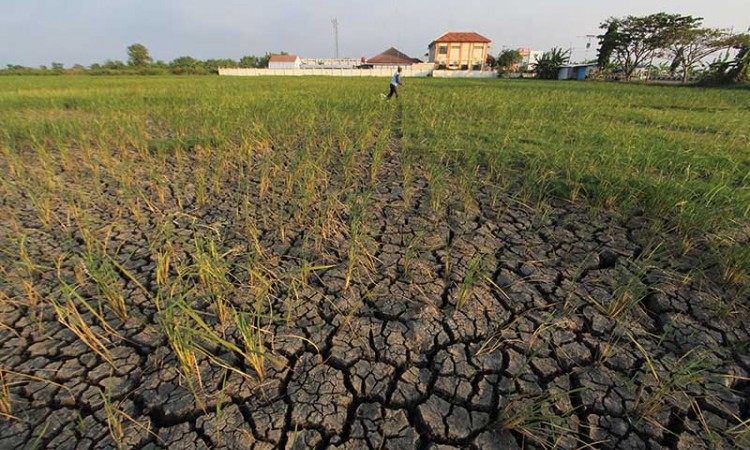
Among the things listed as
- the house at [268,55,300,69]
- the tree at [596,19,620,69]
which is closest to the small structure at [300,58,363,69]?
the house at [268,55,300,69]

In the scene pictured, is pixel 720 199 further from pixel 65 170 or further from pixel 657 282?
pixel 65 170

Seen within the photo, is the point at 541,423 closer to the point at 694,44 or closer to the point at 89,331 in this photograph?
the point at 89,331

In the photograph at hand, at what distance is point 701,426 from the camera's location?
3.95 feet

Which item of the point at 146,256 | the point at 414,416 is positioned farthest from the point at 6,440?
the point at 414,416

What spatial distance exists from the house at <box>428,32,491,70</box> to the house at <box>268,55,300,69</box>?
90.9 ft

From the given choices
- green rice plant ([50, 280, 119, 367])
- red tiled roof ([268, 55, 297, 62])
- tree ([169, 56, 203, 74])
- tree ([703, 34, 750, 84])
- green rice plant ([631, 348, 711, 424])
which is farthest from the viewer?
red tiled roof ([268, 55, 297, 62])

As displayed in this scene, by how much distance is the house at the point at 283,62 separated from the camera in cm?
6344

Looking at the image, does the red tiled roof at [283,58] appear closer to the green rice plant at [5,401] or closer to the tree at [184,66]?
the tree at [184,66]

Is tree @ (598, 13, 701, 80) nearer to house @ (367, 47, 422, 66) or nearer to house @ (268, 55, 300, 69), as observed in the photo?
house @ (367, 47, 422, 66)

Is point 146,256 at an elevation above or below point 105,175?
below

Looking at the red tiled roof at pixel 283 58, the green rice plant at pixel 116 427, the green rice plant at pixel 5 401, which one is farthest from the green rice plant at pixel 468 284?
the red tiled roof at pixel 283 58

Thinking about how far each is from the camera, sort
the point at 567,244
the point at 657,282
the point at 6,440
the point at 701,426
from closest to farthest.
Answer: the point at 6,440
the point at 701,426
the point at 657,282
the point at 567,244

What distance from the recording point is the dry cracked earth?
1.18 metres

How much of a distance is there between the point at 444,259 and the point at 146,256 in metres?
1.98
